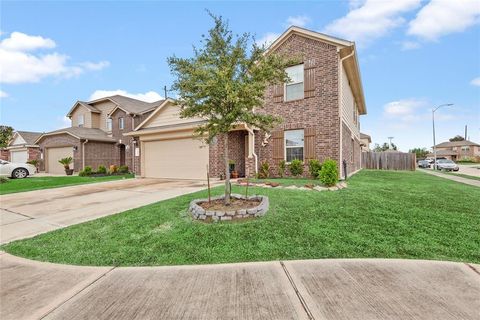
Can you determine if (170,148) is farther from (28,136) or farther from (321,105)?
(28,136)

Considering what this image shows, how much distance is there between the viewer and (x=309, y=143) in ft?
34.2

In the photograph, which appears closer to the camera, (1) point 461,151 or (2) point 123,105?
(2) point 123,105

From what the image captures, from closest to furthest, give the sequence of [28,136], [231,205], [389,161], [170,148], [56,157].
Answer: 1. [231,205]
2. [170,148]
3. [56,157]
4. [389,161]
5. [28,136]

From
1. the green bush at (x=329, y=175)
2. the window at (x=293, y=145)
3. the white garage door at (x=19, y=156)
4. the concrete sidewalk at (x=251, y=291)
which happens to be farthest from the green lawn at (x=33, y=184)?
the white garage door at (x=19, y=156)

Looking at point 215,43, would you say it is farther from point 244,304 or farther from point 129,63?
point 129,63

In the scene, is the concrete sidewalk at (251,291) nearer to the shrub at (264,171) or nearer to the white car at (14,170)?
the shrub at (264,171)

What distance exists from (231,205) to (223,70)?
116 inches

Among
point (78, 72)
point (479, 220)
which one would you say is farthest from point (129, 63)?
point (479, 220)

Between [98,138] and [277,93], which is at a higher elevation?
[277,93]

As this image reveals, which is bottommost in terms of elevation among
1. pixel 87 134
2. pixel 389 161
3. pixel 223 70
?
pixel 389 161

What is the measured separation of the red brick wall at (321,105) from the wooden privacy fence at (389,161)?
1590 cm

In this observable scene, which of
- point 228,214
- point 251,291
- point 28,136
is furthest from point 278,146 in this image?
point 28,136

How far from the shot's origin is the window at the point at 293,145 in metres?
10.8

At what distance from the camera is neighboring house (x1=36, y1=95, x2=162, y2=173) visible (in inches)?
761
